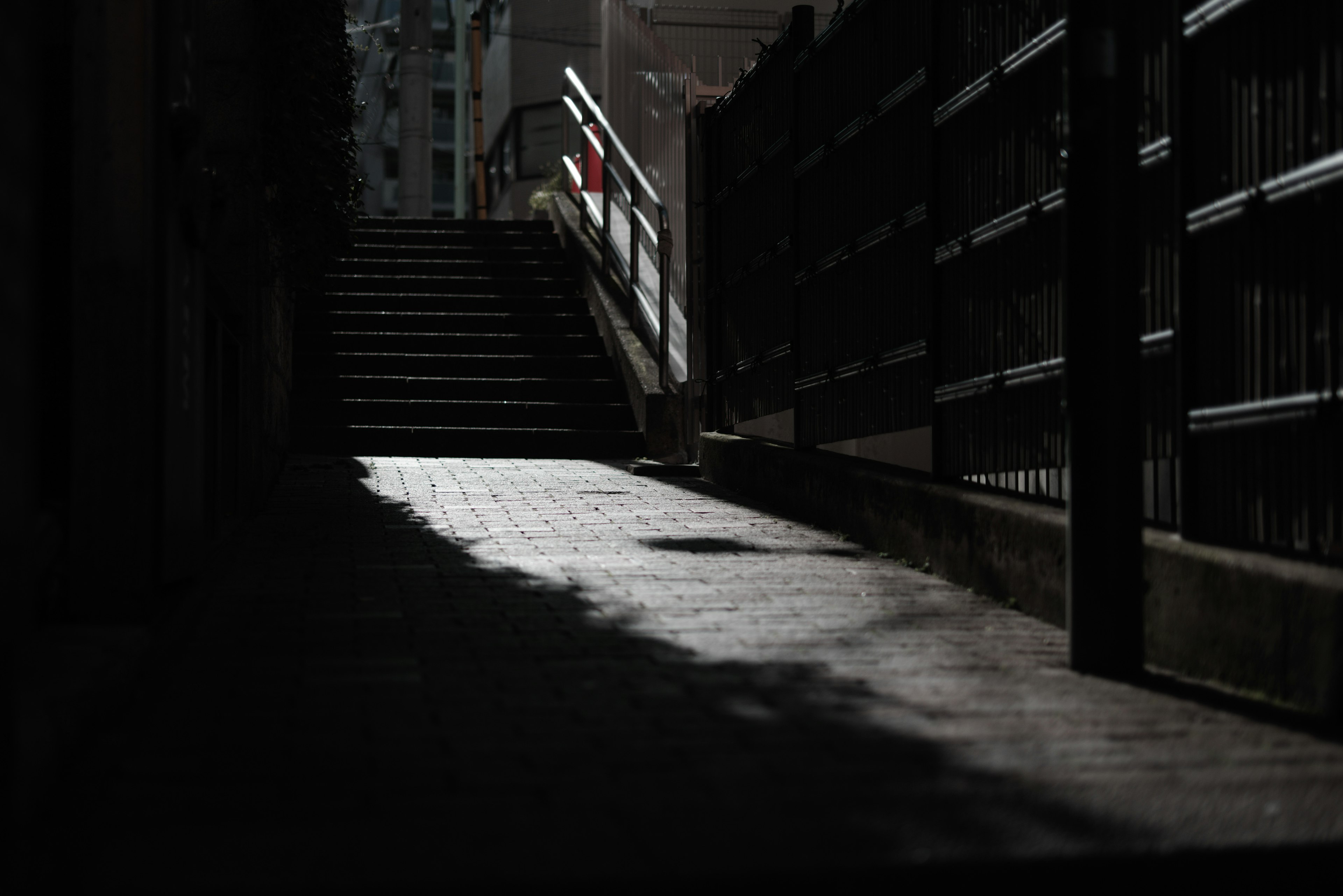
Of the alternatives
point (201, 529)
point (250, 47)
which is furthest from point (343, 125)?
point (201, 529)

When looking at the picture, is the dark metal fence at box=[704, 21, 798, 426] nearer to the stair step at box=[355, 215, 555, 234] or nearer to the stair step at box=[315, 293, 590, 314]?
the stair step at box=[315, 293, 590, 314]

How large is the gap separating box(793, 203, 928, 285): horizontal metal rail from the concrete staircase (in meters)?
4.09

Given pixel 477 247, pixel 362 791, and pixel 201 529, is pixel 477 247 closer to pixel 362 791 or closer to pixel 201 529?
pixel 201 529

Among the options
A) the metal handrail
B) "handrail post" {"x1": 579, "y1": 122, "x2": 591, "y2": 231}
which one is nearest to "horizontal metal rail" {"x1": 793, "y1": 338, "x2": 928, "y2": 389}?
the metal handrail

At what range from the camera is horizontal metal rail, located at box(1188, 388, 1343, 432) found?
3906 mm

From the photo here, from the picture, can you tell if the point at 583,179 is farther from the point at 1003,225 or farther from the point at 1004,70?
the point at 1003,225

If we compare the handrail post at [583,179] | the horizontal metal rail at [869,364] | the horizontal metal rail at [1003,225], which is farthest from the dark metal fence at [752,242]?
the handrail post at [583,179]

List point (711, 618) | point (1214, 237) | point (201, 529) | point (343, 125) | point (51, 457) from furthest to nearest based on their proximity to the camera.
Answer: point (343, 125)
point (201, 529)
point (711, 618)
point (51, 457)
point (1214, 237)

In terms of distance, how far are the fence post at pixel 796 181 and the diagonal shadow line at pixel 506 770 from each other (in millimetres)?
3980

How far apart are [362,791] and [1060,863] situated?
1.40m

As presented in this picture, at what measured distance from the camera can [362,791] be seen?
312cm

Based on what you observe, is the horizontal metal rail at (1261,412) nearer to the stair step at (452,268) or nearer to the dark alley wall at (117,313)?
the dark alley wall at (117,313)

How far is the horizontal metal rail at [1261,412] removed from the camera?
12.8 ft

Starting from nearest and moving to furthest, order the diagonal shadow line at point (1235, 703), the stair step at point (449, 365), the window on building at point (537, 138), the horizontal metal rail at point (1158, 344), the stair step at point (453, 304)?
the diagonal shadow line at point (1235, 703), the horizontal metal rail at point (1158, 344), the stair step at point (449, 365), the stair step at point (453, 304), the window on building at point (537, 138)
